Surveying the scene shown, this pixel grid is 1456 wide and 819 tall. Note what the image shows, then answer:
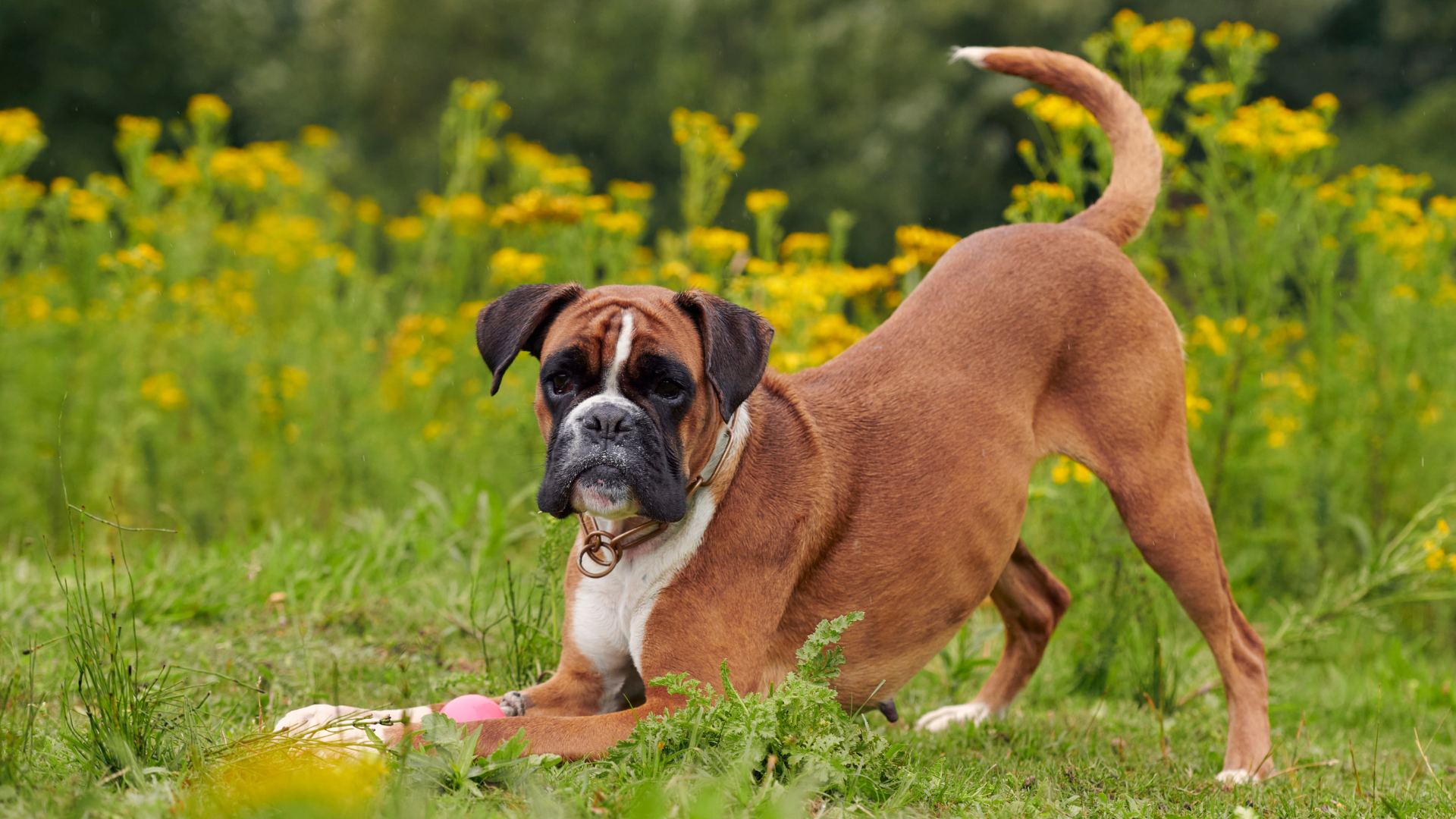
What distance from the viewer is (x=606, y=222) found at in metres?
6.23

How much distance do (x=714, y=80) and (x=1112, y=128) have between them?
1697 centimetres

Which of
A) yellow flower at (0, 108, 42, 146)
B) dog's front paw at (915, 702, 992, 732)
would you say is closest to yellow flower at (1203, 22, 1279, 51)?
dog's front paw at (915, 702, 992, 732)

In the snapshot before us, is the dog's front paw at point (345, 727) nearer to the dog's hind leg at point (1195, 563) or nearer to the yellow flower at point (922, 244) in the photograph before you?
the dog's hind leg at point (1195, 563)

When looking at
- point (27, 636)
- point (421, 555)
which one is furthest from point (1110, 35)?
point (27, 636)

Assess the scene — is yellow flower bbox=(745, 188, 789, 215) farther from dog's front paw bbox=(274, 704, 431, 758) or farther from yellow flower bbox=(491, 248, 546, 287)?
dog's front paw bbox=(274, 704, 431, 758)

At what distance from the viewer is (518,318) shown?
3424 millimetres

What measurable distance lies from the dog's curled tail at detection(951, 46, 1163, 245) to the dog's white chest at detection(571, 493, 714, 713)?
6.52 ft

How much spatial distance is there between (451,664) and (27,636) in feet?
5.23

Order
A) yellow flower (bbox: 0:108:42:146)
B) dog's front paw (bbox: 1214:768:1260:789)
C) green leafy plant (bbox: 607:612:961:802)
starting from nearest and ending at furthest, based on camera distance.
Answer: green leafy plant (bbox: 607:612:961:802) → dog's front paw (bbox: 1214:768:1260:789) → yellow flower (bbox: 0:108:42:146)

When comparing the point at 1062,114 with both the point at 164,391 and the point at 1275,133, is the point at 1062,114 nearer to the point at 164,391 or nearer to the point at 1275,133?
the point at 1275,133

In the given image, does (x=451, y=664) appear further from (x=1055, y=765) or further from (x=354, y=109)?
(x=354, y=109)

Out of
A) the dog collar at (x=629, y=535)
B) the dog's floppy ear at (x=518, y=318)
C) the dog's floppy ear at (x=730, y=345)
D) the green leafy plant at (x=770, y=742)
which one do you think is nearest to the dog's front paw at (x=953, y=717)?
the green leafy plant at (x=770, y=742)

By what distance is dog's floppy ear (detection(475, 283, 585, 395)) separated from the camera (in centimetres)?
339

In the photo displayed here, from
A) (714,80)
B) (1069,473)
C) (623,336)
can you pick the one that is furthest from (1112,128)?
(714,80)
